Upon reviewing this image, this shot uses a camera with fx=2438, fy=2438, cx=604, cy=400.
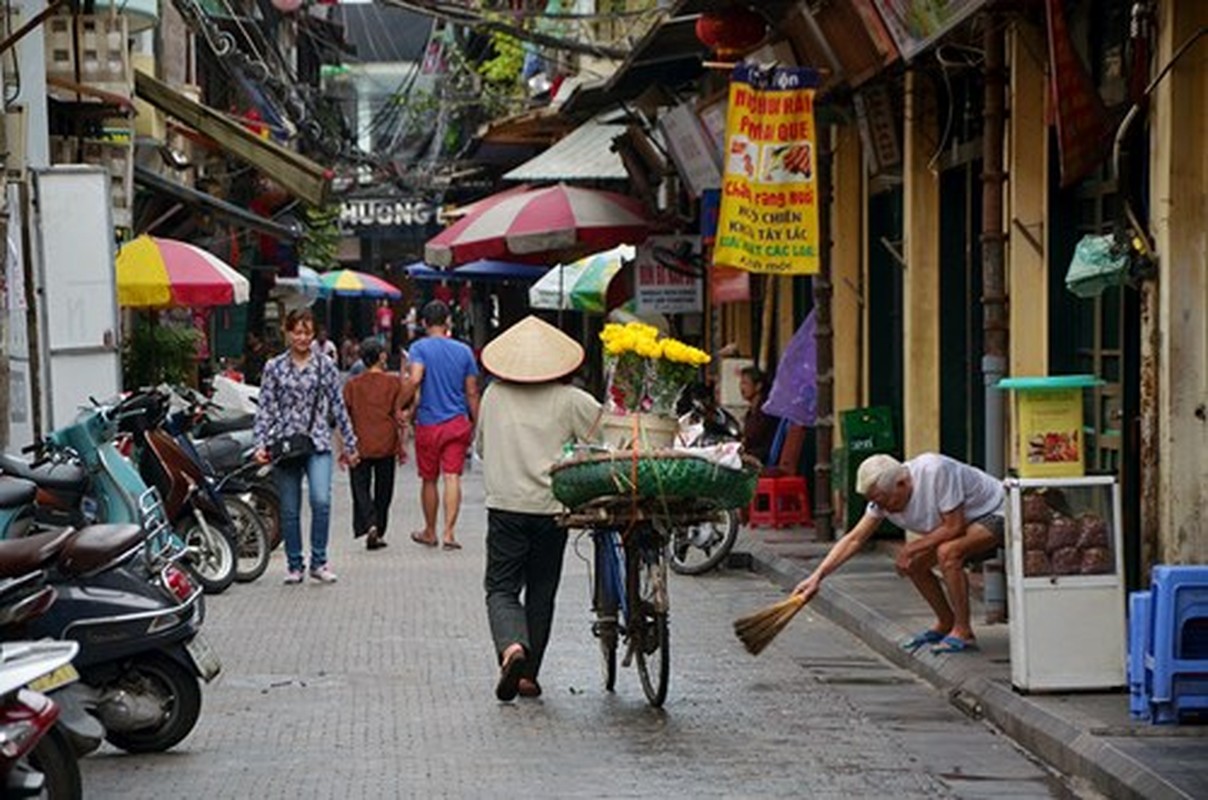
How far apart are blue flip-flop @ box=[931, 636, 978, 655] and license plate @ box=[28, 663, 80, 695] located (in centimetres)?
592

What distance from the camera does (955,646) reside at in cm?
1262

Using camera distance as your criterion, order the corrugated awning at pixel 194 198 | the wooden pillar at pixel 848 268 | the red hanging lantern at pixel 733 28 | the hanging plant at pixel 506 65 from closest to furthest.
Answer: the red hanging lantern at pixel 733 28
the wooden pillar at pixel 848 268
the corrugated awning at pixel 194 198
the hanging plant at pixel 506 65

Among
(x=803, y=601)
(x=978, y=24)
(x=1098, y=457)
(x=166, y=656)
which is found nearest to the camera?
(x=166, y=656)

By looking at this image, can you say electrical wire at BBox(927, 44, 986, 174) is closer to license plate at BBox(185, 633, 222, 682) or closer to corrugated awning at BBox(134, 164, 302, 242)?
license plate at BBox(185, 633, 222, 682)

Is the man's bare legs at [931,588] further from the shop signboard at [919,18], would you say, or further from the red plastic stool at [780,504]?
the red plastic stool at [780,504]

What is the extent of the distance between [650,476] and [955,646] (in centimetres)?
246

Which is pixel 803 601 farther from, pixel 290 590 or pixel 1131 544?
pixel 290 590

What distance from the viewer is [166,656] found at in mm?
→ 9953

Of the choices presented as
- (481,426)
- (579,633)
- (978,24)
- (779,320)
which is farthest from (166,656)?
(779,320)

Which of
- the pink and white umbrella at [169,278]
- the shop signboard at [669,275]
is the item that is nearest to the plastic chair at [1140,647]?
the pink and white umbrella at [169,278]

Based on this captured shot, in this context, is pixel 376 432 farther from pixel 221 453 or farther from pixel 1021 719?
pixel 1021 719

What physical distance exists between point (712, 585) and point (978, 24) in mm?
4689

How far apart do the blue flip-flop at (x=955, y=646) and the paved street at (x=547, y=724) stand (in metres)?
0.27

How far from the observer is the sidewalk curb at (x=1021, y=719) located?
915cm
